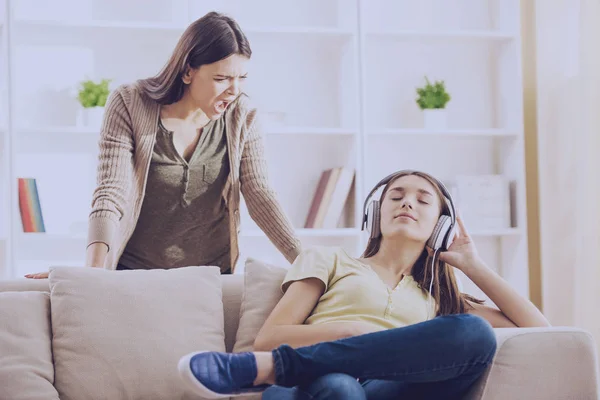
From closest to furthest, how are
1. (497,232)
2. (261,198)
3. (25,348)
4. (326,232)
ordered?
(25,348), (261,198), (326,232), (497,232)

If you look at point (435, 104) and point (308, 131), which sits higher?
point (435, 104)

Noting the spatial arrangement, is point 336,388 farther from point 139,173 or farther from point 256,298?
point 139,173

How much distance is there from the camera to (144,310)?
2.04 metres

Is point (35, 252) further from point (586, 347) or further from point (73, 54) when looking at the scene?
point (586, 347)

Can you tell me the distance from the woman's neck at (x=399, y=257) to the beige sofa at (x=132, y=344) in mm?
299

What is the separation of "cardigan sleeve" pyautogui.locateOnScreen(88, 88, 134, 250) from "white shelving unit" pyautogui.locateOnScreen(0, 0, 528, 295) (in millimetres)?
1207

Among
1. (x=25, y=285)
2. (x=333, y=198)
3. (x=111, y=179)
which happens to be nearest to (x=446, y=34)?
(x=333, y=198)

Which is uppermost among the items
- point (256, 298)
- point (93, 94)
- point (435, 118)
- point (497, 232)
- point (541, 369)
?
point (93, 94)

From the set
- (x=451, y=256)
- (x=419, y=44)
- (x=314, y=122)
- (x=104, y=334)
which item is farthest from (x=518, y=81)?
(x=104, y=334)

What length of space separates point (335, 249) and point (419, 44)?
6.63ft

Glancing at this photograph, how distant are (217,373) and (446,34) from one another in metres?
2.52

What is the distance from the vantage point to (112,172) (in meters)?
2.31

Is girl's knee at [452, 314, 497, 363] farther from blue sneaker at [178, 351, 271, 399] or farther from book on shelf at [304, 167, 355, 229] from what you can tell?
book on shelf at [304, 167, 355, 229]

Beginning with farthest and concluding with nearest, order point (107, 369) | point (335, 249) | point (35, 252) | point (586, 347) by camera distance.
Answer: point (35, 252) → point (335, 249) → point (107, 369) → point (586, 347)
